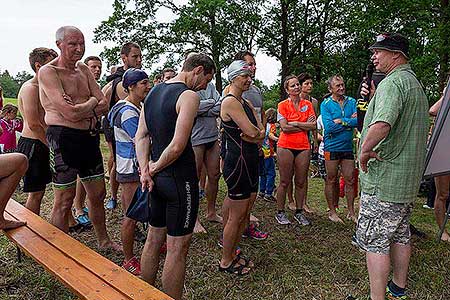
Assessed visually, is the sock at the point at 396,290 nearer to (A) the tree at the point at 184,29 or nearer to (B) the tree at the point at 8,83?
(A) the tree at the point at 184,29

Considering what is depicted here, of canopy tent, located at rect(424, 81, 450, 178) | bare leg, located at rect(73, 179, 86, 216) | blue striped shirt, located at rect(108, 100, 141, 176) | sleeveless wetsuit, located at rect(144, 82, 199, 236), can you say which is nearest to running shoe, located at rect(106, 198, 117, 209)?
bare leg, located at rect(73, 179, 86, 216)

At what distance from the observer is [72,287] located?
2252 mm

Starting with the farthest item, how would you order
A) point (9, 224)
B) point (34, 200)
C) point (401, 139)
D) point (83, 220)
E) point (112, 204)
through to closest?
point (112, 204)
point (83, 220)
point (34, 200)
point (9, 224)
point (401, 139)

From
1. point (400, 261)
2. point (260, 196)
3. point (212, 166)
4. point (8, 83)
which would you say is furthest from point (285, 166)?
point (8, 83)

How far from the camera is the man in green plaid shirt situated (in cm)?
257

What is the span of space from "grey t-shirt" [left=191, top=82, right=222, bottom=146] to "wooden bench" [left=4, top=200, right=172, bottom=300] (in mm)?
1768

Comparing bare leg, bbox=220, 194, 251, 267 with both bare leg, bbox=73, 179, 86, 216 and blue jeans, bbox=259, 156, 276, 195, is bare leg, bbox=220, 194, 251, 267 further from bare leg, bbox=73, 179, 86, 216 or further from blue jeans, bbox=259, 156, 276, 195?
blue jeans, bbox=259, 156, 276, 195

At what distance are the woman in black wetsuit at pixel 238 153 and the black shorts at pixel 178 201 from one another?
75cm

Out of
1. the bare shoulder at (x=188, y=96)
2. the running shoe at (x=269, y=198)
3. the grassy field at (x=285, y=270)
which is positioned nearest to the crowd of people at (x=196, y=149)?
the bare shoulder at (x=188, y=96)

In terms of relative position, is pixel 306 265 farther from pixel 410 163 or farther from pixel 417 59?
pixel 417 59

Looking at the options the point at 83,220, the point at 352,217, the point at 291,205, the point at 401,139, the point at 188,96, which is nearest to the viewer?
the point at 188,96

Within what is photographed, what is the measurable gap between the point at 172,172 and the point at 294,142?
7.64 feet

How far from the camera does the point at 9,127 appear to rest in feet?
21.2

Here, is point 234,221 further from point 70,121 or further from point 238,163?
point 70,121
